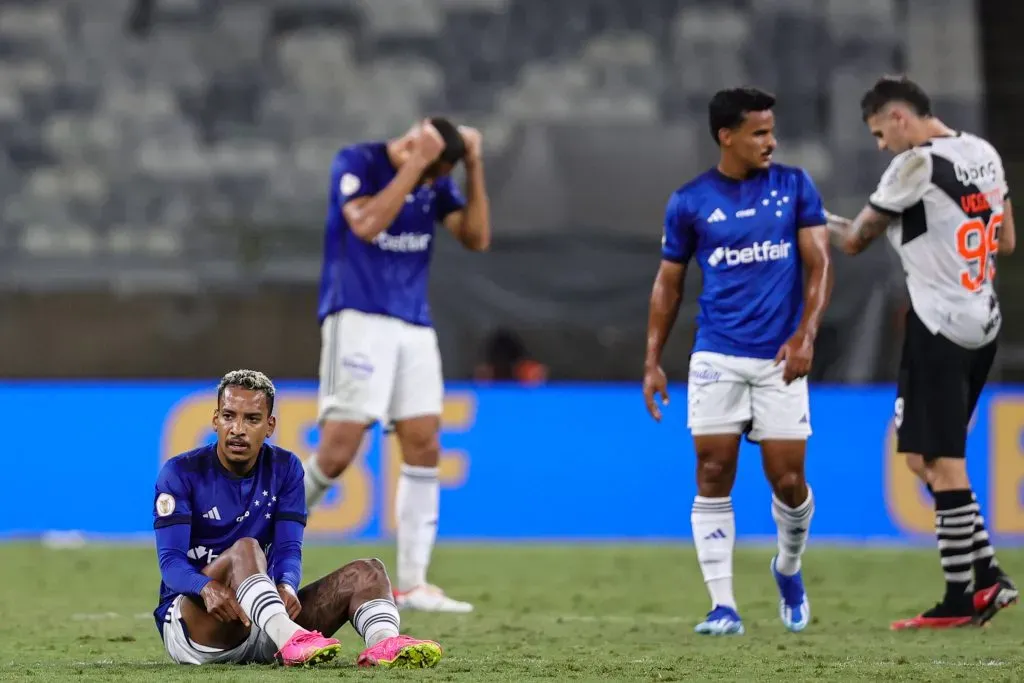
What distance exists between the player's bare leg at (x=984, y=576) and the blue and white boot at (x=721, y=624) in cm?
94

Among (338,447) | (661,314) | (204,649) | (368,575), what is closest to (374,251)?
(338,447)

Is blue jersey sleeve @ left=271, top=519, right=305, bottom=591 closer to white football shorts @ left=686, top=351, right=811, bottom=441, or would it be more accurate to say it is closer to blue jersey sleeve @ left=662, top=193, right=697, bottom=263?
white football shorts @ left=686, top=351, right=811, bottom=441

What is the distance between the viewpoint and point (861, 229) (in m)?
6.53

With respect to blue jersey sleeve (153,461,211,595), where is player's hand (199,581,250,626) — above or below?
below

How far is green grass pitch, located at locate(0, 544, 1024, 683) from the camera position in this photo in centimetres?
484

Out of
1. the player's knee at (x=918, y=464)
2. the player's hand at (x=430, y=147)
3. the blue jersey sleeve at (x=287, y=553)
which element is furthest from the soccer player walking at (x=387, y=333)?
the blue jersey sleeve at (x=287, y=553)

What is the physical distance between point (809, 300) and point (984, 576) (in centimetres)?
129

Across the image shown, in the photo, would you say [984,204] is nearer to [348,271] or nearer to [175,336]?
[348,271]

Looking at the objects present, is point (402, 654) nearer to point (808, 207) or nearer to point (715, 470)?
point (715, 470)

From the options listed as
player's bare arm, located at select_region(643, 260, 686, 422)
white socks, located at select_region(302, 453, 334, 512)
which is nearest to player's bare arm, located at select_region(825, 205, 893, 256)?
player's bare arm, located at select_region(643, 260, 686, 422)

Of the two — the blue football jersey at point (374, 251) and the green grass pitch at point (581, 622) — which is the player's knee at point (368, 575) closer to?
the green grass pitch at point (581, 622)

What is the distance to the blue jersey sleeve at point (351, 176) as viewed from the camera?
7348mm

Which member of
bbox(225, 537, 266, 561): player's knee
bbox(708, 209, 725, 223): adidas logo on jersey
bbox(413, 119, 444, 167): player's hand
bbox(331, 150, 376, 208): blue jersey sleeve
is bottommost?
bbox(225, 537, 266, 561): player's knee

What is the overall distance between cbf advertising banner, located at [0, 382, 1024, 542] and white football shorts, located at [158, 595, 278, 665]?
5.95m
